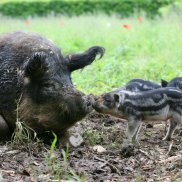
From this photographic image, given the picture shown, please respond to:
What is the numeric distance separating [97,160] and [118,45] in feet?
32.5

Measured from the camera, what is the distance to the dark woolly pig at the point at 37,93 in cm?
589

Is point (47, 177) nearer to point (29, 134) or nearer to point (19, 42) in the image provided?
point (29, 134)

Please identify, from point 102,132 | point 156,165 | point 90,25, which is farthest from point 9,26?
point 156,165

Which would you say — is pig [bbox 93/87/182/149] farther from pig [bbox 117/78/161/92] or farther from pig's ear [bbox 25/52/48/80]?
pig's ear [bbox 25/52/48/80]

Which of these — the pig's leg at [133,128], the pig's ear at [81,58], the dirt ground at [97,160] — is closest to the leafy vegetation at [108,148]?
the dirt ground at [97,160]

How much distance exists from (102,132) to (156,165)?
1.34 m

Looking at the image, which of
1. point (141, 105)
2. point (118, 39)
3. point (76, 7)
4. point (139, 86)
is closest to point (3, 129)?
point (141, 105)

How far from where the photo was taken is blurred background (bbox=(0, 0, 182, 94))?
10.3 meters

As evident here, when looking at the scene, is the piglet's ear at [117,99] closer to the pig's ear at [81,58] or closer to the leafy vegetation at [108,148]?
the leafy vegetation at [108,148]

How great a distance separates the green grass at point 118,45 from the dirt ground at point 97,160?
1.19 m

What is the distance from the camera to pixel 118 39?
16.8 meters

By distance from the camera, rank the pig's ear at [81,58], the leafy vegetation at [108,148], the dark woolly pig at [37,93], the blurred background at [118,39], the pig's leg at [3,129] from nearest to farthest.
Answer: the leafy vegetation at [108,148], the dark woolly pig at [37,93], the pig's leg at [3,129], the pig's ear at [81,58], the blurred background at [118,39]

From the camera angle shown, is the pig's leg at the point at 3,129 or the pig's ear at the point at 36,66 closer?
the pig's ear at the point at 36,66

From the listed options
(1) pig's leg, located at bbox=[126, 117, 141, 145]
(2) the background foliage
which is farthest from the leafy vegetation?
(2) the background foliage
